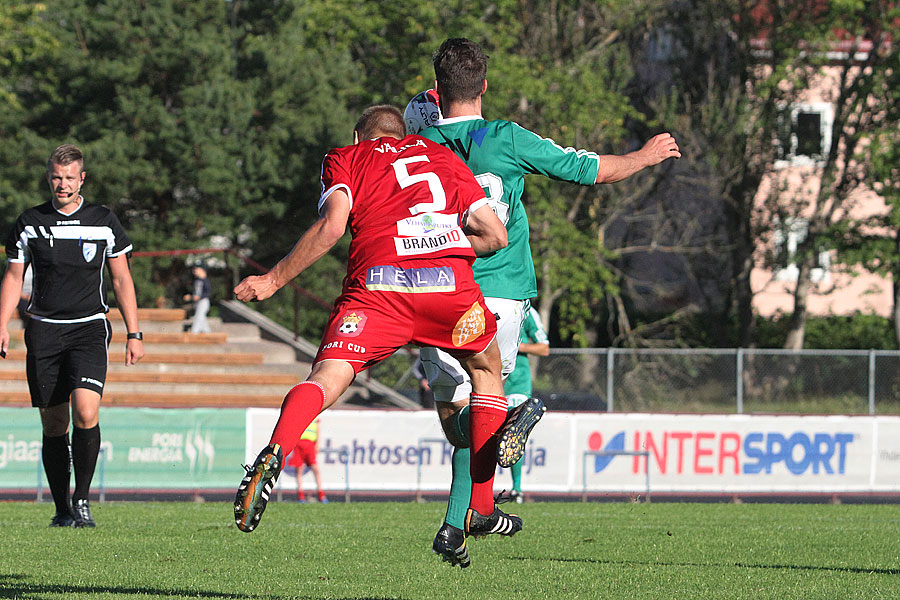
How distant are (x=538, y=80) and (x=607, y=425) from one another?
12.6m

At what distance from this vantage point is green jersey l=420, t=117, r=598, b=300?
555 centimetres

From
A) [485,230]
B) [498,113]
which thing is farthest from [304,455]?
[498,113]

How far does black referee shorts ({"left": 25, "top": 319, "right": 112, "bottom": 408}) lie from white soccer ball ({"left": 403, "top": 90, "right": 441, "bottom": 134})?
3.21 m

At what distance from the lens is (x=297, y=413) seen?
4.77 m

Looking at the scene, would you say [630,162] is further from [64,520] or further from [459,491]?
[64,520]

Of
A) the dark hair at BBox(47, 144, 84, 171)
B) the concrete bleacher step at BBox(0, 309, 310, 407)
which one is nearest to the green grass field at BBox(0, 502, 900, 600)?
the dark hair at BBox(47, 144, 84, 171)

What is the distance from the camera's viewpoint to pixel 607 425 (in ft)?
51.3

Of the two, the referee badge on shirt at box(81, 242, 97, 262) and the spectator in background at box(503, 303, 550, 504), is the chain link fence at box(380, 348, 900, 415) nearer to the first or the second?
the spectator in background at box(503, 303, 550, 504)

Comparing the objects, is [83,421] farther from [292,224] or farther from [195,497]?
[292,224]

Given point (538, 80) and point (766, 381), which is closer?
point (766, 381)

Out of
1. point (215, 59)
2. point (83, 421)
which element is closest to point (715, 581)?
point (83, 421)

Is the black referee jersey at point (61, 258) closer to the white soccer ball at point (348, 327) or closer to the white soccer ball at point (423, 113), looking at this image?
the white soccer ball at point (423, 113)

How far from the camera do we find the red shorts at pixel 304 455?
47.5 feet

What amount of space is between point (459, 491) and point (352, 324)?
4.15 feet
